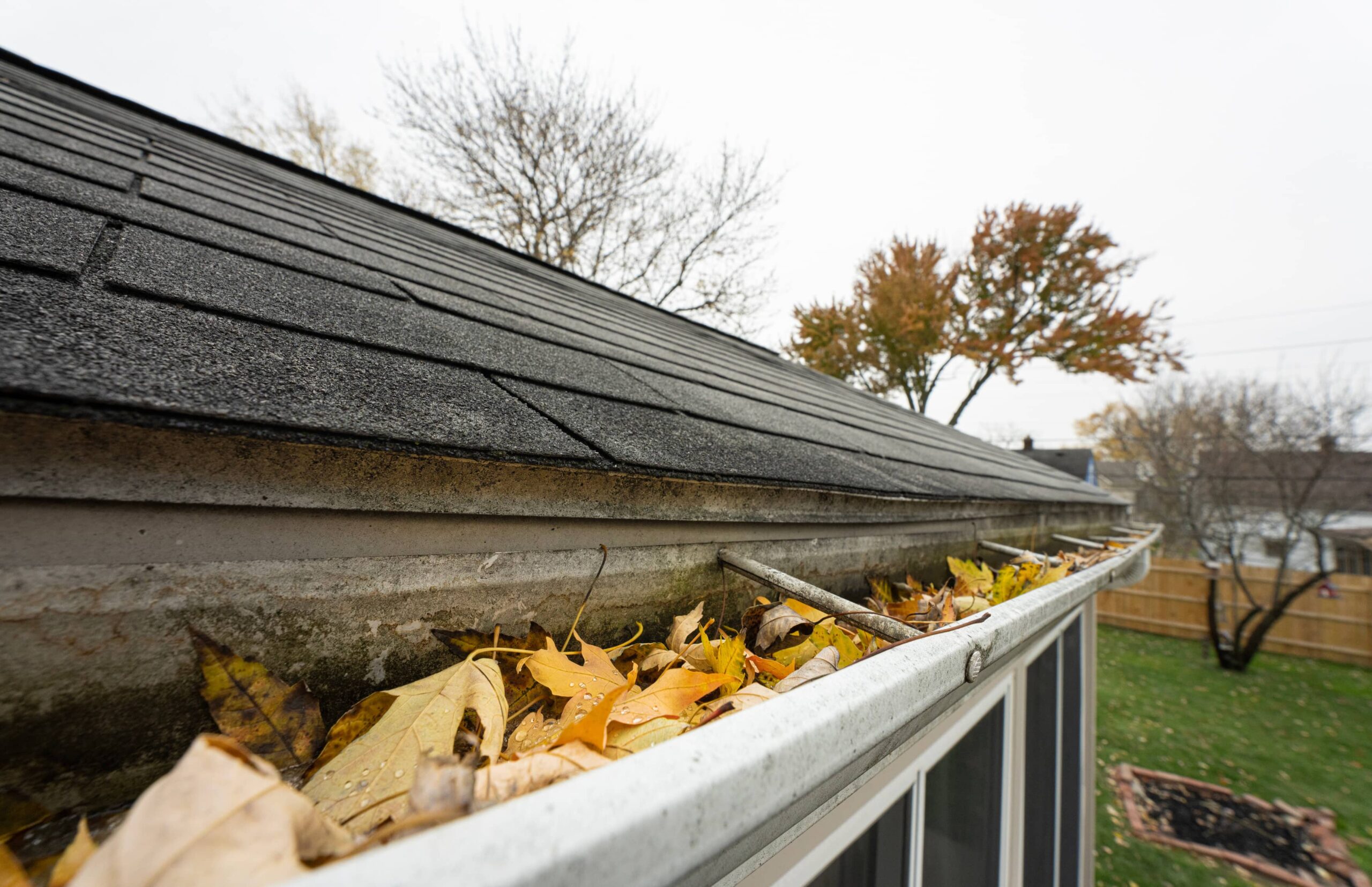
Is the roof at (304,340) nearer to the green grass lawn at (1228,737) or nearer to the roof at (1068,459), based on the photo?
the green grass lawn at (1228,737)

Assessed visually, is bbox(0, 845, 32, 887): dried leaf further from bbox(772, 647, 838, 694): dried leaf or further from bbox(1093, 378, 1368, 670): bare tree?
bbox(1093, 378, 1368, 670): bare tree

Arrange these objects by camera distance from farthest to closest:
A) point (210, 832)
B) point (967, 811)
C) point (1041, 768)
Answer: point (1041, 768) < point (967, 811) < point (210, 832)

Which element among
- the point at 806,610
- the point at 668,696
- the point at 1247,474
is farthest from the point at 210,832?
the point at 1247,474

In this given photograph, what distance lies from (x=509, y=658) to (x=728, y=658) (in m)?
0.31

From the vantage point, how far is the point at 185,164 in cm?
188

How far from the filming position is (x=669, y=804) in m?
0.33

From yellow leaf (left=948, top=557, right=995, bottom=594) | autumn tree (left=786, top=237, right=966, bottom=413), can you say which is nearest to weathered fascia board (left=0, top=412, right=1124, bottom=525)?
yellow leaf (left=948, top=557, right=995, bottom=594)

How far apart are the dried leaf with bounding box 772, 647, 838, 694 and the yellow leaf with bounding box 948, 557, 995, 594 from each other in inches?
38.4

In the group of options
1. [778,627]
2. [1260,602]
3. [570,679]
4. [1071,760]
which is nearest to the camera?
[570,679]

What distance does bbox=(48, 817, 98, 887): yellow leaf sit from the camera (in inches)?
13.6

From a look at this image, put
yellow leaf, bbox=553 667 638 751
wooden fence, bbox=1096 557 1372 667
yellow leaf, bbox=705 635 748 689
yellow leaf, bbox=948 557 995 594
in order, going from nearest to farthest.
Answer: yellow leaf, bbox=553 667 638 751 < yellow leaf, bbox=705 635 748 689 < yellow leaf, bbox=948 557 995 594 < wooden fence, bbox=1096 557 1372 667

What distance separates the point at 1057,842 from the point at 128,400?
4077 mm

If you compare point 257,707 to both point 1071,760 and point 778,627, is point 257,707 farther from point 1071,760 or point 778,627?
point 1071,760

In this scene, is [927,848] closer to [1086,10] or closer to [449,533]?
[449,533]
